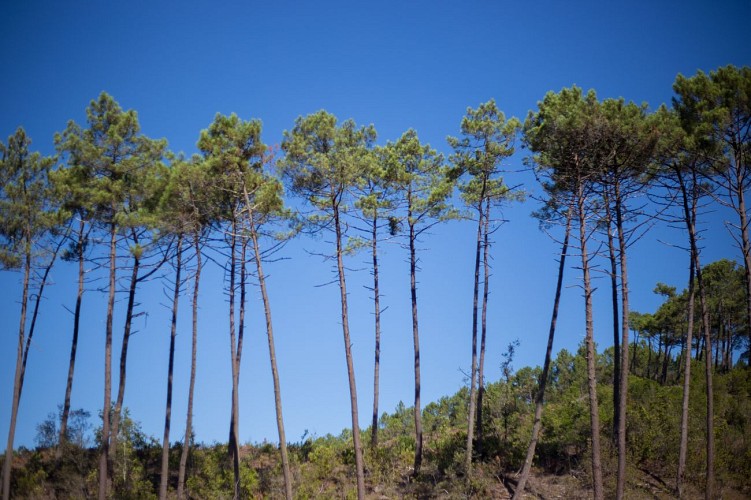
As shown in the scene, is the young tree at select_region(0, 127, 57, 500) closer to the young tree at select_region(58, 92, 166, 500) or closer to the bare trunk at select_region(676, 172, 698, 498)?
the young tree at select_region(58, 92, 166, 500)

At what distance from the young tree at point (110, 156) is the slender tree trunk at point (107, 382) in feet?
0.10

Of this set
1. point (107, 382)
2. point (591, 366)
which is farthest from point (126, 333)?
point (591, 366)

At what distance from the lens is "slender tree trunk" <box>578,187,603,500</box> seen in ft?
43.9

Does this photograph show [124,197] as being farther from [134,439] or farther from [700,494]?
[700,494]

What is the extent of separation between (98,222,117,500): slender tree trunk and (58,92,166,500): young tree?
0.03 metres

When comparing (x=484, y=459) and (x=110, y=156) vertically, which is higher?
(x=110, y=156)

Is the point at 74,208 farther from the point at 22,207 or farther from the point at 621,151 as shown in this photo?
the point at 621,151

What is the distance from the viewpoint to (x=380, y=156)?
21875 mm

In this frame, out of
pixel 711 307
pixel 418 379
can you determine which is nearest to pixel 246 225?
pixel 418 379

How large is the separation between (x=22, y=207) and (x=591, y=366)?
2140cm

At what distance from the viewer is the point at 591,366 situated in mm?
14422

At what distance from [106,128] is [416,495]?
17265mm

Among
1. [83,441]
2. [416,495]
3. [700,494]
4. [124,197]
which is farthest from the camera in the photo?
[83,441]

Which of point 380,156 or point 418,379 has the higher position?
point 380,156
